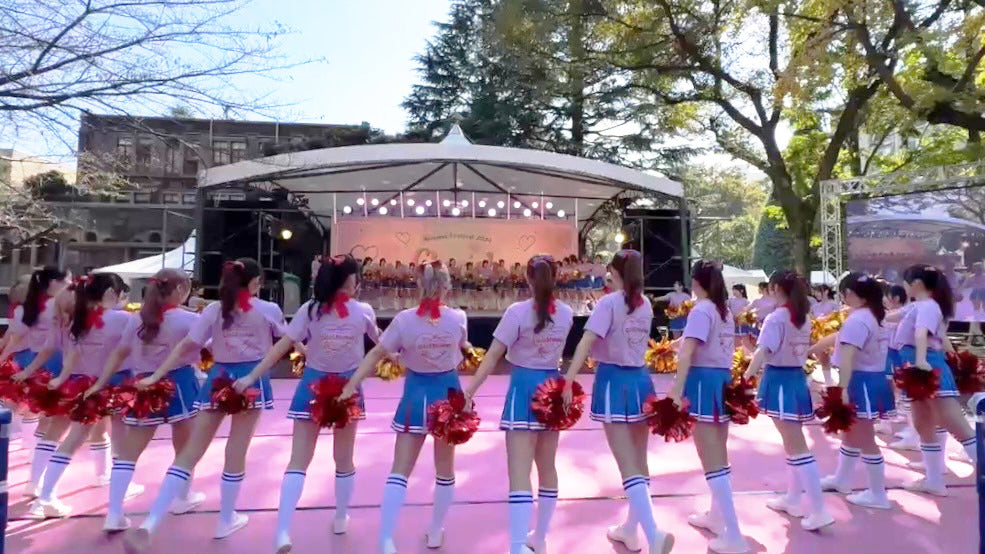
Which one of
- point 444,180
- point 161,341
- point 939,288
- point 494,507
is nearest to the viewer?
point 161,341

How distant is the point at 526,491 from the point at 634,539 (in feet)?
2.45

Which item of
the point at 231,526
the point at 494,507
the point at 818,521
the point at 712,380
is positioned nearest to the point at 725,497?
the point at 712,380

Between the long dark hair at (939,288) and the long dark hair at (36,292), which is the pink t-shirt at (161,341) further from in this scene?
the long dark hair at (939,288)

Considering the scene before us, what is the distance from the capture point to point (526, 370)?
10.0 feet

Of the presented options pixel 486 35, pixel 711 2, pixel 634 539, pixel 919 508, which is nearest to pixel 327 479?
pixel 634 539

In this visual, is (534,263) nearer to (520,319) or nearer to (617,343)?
(520,319)

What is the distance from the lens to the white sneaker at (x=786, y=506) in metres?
3.77

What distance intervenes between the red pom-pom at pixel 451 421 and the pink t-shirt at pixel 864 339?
2.06 metres

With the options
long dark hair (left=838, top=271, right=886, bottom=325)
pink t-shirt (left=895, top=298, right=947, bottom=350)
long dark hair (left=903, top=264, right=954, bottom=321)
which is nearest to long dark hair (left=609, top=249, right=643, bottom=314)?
long dark hair (left=838, top=271, right=886, bottom=325)

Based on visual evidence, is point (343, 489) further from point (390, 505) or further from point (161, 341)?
point (161, 341)

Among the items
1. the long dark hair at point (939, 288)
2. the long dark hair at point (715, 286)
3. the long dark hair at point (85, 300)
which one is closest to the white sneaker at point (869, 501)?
the long dark hair at point (939, 288)

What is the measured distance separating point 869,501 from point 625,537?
62.0 inches

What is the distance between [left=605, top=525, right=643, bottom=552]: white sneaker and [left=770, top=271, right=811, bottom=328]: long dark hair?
4.49 feet

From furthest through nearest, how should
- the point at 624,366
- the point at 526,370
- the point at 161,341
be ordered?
the point at 161,341 → the point at 624,366 → the point at 526,370
